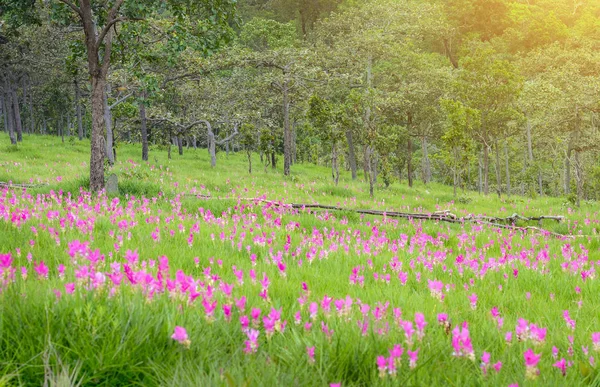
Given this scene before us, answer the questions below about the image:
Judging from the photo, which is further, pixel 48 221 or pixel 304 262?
pixel 48 221

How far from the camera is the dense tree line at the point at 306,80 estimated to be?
38.2 ft

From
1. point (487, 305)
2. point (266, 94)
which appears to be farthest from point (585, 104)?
point (266, 94)

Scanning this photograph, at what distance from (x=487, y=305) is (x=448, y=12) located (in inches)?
3384

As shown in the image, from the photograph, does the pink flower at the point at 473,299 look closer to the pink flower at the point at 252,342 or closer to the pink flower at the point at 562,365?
the pink flower at the point at 562,365

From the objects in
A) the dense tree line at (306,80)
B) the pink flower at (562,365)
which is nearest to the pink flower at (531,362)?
the pink flower at (562,365)

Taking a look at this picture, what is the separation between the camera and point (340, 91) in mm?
37969

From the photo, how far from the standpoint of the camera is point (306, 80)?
32.0 metres

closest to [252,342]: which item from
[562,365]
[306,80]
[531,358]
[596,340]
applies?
[531,358]

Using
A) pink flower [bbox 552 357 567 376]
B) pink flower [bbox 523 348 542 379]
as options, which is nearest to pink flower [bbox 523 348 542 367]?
pink flower [bbox 523 348 542 379]

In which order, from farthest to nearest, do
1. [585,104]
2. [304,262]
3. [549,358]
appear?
[585,104]
[304,262]
[549,358]

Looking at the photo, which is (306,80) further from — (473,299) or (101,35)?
(473,299)

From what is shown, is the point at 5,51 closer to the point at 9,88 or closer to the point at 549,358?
the point at 9,88

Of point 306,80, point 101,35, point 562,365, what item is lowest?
point 562,365

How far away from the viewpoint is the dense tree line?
11656 millimetres
